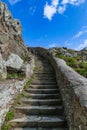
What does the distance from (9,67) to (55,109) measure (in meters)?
4.29

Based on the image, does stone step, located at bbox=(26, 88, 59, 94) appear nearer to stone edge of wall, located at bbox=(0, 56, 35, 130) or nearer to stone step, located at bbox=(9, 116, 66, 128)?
stone edge of wall, located at bbox=(0, 56, 35, 130)

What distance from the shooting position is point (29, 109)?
6.79 m

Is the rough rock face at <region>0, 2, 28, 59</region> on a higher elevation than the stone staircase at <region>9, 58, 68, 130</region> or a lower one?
higher

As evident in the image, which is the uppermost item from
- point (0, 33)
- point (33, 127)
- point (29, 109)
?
point (0, 33)

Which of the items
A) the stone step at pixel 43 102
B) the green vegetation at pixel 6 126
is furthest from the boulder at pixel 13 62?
the green vegetation at pixel 6 126

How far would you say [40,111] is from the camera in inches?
267

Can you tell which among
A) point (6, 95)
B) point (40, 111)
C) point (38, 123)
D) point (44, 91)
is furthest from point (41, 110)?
point (44, 91)

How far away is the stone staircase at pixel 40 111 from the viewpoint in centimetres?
591

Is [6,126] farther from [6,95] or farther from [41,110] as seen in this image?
[41,110]

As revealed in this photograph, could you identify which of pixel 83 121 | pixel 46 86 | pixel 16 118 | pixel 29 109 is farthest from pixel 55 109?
pixel 83 121

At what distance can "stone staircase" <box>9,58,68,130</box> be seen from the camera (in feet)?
19.4

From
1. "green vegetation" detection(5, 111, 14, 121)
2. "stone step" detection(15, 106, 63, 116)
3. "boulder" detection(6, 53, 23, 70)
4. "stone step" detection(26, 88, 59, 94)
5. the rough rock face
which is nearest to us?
"green vegetation" detection(5, 111, 14, 121)

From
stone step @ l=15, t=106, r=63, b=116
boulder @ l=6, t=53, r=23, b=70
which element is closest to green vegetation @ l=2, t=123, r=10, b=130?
stone step @ l=15, t=106, r=63, b=116

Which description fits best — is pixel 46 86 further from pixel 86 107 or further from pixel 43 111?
pixel 86 107
